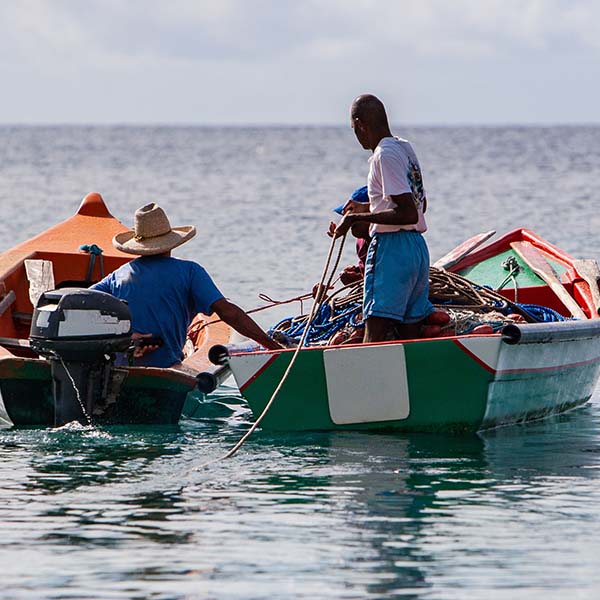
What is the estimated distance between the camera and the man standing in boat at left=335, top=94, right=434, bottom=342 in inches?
342

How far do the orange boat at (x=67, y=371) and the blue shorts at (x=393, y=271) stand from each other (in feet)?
3.92

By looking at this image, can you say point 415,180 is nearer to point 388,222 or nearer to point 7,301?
point 388,222

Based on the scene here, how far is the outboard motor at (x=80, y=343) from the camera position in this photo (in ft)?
28.6

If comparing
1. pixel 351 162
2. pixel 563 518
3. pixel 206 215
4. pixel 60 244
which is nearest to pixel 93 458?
pixel 563 518

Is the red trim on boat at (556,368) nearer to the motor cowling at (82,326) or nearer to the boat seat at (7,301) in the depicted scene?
the motor cowling at (82,326)

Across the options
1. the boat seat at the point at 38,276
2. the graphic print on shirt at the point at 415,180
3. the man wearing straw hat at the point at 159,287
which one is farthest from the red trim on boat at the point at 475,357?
the boat seat at the point at 38,276

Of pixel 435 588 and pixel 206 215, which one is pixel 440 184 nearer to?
pixel 206 215

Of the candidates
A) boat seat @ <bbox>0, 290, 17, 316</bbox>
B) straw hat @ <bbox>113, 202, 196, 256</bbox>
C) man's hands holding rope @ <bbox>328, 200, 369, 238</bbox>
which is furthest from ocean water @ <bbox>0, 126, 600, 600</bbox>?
boat seat @ <bbox>0, 290, 17, 316</bbox>

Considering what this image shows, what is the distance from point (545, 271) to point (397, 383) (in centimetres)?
365

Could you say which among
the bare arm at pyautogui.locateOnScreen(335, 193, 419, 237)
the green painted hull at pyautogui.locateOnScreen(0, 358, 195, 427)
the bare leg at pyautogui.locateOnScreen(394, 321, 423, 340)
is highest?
the bare arm at pyautogui.locateOnScreen(335, 193, 419, 237)

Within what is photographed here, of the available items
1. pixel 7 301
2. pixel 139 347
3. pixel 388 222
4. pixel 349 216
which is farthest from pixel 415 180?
pixel 7 301

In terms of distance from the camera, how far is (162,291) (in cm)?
925

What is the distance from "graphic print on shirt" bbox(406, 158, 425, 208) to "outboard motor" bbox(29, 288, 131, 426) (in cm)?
176

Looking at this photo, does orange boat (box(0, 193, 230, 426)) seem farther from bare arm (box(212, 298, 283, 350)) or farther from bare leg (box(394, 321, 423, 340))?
bare leg (box(394, 321, 423, 340))
